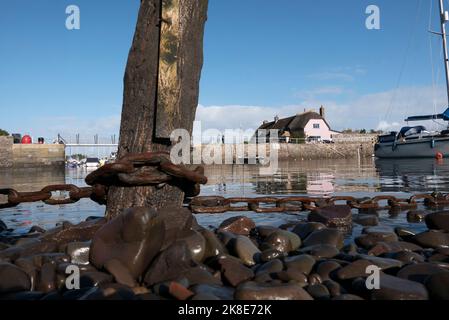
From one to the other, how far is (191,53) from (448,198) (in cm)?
435

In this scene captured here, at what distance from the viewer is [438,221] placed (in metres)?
3.78

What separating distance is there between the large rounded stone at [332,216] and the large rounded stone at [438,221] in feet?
2.61

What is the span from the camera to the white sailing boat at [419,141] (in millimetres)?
38500

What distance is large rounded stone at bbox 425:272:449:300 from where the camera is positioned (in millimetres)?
1930

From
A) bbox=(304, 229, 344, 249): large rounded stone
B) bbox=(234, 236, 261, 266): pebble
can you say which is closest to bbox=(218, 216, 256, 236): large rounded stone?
bbox=(304, 229, 344, 249): large rounded stone

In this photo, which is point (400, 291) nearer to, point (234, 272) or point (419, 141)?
point (234, 272)

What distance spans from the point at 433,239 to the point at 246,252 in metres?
1.72

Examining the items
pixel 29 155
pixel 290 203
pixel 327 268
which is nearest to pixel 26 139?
pixel 29 155

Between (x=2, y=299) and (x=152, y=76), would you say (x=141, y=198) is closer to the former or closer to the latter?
(x=152, y=76)

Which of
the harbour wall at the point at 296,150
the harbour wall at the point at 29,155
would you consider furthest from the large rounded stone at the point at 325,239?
the harbour wall at the point at 296,150

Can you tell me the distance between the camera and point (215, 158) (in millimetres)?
56531

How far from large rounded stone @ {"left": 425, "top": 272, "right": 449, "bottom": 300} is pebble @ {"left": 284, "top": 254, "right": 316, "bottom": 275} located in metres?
0.69

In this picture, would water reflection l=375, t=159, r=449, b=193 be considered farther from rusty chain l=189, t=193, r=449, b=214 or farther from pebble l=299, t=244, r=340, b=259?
pebble l=299, t=244, r=340, b=259
